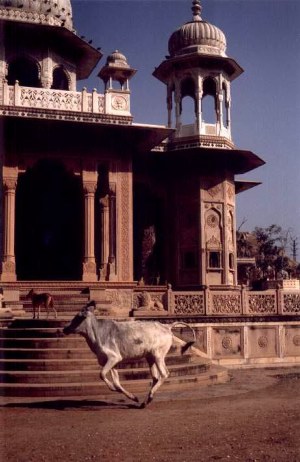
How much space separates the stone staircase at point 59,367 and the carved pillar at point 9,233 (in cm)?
554

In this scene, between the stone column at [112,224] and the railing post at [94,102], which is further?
the stone column at [112,224]

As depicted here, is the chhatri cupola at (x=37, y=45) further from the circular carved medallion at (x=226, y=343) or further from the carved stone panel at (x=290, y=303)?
the circular carved medallion at (x=226, y=343)

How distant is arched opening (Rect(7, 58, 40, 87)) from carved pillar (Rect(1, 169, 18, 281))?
16.4 ft

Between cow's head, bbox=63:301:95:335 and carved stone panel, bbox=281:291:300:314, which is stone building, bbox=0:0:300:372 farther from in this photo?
cow's head, bbox=63:301:95:335

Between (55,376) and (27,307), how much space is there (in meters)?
7.17

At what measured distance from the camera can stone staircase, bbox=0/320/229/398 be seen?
10.3 meters

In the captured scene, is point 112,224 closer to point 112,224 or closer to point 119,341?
point 112,224

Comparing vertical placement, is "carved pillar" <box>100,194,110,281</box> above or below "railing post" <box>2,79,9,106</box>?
below

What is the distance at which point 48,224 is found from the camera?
74.5 ft

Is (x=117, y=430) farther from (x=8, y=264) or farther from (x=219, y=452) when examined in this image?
(x=8, y=264)

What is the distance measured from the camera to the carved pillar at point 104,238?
64.2ft

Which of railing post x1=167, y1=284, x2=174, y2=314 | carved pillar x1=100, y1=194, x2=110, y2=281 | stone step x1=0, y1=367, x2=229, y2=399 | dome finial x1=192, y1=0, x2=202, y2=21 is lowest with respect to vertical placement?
stone step x1=0, y1=367, x2=229, y2=399

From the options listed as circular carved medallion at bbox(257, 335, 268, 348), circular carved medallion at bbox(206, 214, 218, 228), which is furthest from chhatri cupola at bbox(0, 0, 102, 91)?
circular carved medallion at bbox(257, 335, 268, 348)

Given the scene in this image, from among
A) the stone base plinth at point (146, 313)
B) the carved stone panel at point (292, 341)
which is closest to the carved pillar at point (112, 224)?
the stone base plinth at point (146, 313)
